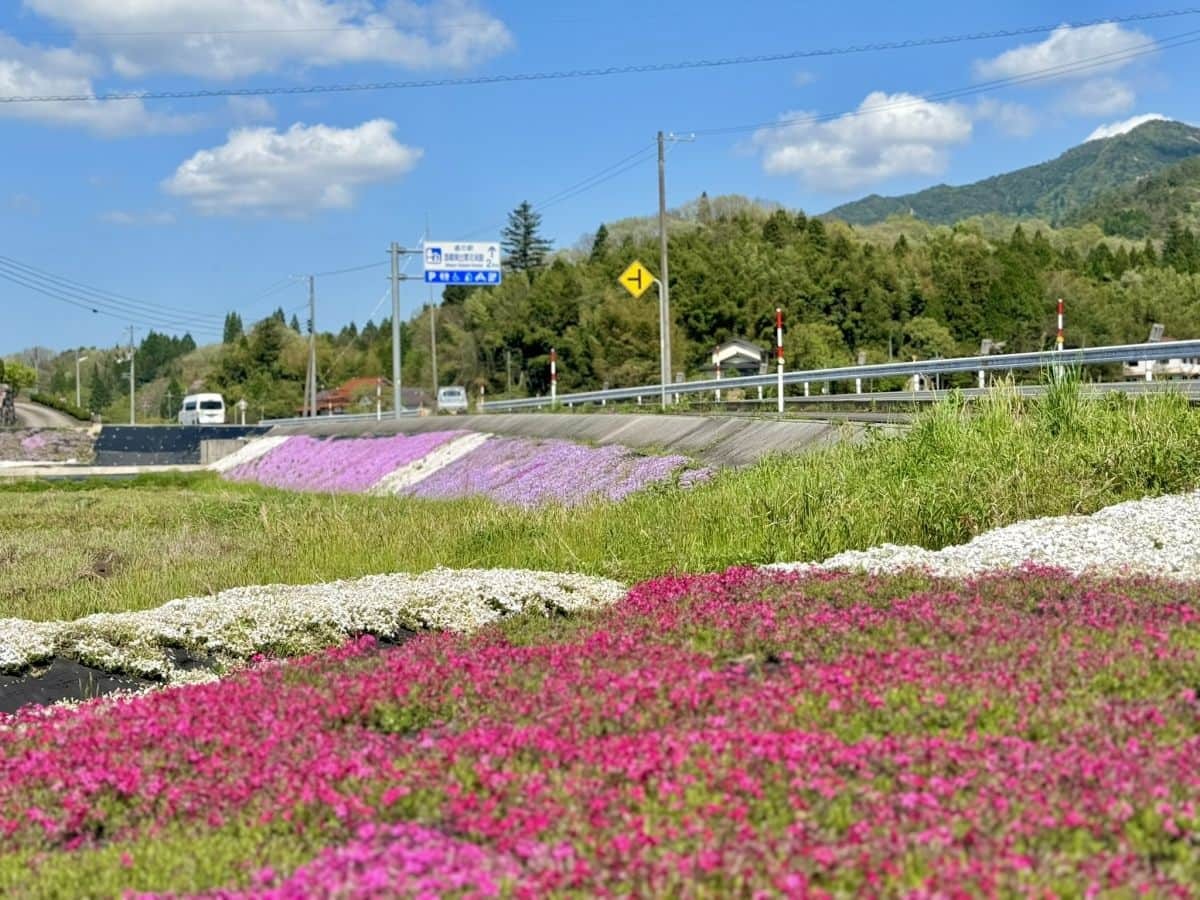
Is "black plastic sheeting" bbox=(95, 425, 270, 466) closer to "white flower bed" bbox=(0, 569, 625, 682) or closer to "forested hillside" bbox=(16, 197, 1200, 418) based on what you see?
"forested hillside" bbox=(16, 197, 1200, 418)

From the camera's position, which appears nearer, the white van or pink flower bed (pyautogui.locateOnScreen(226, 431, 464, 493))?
pink flower bed (pyautogui.locateOnScreen(226, 431, 464, 493))

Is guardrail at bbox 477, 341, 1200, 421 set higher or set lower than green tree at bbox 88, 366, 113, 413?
lower

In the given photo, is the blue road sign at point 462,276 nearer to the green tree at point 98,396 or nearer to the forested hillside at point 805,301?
the forested hillside at point 805,301

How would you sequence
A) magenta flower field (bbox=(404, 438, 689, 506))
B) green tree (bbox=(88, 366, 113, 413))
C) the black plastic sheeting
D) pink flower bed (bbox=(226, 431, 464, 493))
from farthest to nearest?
1. green tree (bbox=(88, 366, 113, 413))
2. the black plastic sheeting
3. pink flower bed (bbox=(226, 431, 464, 493))
4. magenta flower field (bbox=(404, 438, 689, 506))

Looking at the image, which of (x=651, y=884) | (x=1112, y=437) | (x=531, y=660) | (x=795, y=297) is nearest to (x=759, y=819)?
(x=651, y=884)

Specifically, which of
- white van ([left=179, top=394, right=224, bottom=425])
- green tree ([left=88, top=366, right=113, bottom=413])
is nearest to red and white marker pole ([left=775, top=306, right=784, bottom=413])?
white van ([left=179, top=394, right=224, bottom=425])

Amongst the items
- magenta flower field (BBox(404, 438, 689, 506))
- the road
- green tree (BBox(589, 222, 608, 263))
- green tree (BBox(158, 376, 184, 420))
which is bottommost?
magenta flower field (BBox(404, 438, 689, 506))

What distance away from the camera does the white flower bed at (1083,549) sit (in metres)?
8.16

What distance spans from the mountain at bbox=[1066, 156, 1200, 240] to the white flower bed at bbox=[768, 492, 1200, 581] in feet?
492

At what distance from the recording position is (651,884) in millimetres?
3549

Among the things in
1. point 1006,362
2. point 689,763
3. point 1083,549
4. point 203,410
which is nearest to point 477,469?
point 1006,362

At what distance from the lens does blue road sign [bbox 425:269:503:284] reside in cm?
4875

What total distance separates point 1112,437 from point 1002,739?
8.25 m

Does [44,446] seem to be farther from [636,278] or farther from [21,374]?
[21,374]
